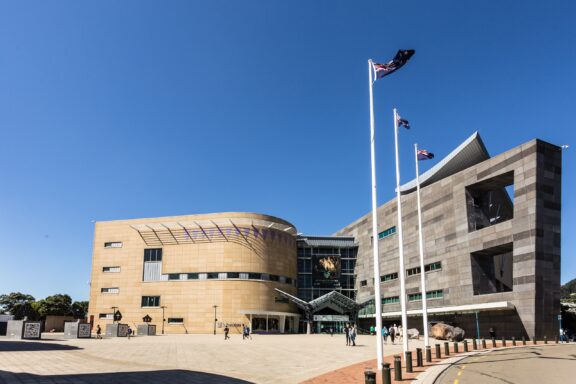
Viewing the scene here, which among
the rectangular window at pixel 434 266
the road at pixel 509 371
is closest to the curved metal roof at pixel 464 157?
the rectangular window at pixel 434 266

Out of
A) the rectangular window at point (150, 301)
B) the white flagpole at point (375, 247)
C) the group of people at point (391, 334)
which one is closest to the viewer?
the white flagpole at point (375, 247)

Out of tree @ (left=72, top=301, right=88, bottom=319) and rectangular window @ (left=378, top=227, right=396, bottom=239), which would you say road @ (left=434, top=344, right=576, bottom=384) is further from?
tree @ (left=72, top=301, right=88, bottom=319)

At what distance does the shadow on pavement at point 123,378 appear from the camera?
51.2ft

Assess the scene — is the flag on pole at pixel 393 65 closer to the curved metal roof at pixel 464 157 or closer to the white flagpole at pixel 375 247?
the white flagpole at pixel 375 247

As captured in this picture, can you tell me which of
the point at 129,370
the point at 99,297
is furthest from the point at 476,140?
the point at 99,297

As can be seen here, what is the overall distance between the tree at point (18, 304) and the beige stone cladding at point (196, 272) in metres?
49.2

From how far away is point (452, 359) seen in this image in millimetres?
24359

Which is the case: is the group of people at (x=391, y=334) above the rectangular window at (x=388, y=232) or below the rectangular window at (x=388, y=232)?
below

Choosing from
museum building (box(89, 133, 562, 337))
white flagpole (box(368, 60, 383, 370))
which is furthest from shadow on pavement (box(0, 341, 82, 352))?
museum building (box(89, 133, 562, 337))

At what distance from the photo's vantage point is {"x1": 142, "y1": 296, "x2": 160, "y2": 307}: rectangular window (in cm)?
7275

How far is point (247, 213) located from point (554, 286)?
43.7 metres

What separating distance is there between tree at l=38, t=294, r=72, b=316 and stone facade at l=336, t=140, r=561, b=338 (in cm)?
8060

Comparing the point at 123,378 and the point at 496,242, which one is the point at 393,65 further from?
the point at 496,242

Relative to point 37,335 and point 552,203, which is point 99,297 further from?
point 552,203
